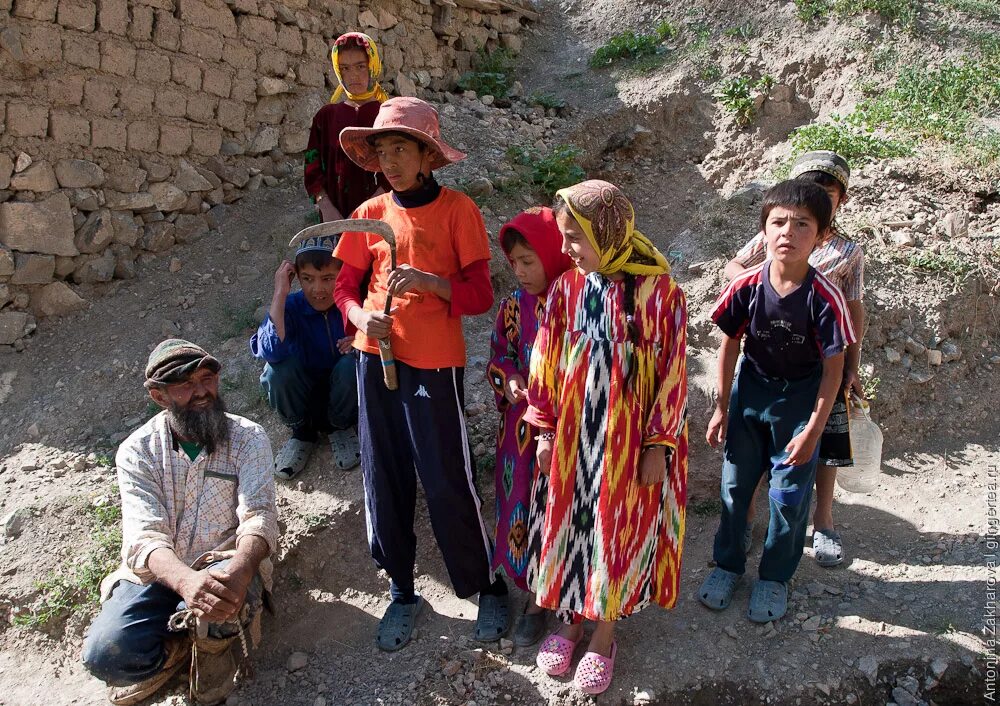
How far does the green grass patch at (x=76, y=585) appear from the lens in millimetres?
3131

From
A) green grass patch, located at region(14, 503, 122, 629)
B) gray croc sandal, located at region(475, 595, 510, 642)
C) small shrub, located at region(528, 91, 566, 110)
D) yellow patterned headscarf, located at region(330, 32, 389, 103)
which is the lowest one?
green grass patch, located at region(14, 503, 122, 629)

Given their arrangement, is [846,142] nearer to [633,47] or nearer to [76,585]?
[633,47]

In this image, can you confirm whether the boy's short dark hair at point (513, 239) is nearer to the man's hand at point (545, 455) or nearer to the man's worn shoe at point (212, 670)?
the man's hand at point (545, 455)

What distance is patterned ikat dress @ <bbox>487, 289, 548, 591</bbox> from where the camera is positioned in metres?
2.67

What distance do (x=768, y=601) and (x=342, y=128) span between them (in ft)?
9.02

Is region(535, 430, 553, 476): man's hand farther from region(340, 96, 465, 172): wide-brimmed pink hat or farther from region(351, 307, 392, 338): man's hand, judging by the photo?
region(340, 96, 465, 172): wide-brimmed pink hat

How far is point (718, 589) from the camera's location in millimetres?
2887

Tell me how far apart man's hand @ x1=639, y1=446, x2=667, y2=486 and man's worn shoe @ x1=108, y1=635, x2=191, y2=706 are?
1.70 meters

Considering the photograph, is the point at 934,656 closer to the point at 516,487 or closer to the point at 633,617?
the point at 633,617

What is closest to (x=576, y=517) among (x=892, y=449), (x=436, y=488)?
(x=436, y=488)

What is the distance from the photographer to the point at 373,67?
3.70m

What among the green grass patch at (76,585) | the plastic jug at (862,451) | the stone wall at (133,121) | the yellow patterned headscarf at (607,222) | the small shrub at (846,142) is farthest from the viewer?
the small shrub at (846,142)

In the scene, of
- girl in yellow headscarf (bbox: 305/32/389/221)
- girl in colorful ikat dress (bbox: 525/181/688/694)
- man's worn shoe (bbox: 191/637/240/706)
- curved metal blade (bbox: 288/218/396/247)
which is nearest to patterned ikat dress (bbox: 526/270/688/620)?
girl in colorful ikat dress (bbox: 525/181/688/694)

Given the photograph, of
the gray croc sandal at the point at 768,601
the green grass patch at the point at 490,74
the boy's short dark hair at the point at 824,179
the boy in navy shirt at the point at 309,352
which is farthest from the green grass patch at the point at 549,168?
the gray croc sandal at the point at 768,601
